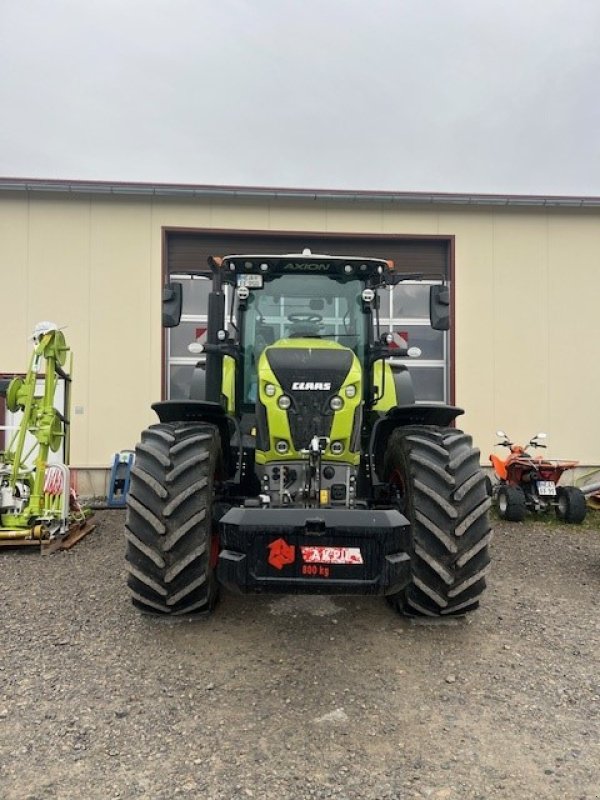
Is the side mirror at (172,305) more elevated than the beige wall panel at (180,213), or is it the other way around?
the beige wall panel at (180,213)

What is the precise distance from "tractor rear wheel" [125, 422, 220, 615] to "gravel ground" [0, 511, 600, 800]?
30 cm

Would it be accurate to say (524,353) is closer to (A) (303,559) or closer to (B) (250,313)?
(B) (250,313)

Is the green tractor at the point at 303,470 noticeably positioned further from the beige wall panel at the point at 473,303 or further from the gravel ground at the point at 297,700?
the beige wall panel at the point at 473,303

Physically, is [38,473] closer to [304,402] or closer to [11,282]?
[304,402]

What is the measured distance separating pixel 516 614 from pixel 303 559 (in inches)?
85.4

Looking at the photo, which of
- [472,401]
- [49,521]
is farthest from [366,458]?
[472,401]

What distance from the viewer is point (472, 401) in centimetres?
1013

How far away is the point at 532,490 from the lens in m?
8.72

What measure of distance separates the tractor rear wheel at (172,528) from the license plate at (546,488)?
6167 mm

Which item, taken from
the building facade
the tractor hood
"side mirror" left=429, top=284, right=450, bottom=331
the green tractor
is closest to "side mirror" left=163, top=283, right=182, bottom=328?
the green tractor

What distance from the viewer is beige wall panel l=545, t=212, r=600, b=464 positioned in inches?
402

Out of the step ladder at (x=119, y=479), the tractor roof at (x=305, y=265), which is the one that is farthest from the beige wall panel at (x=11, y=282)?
the tractor roof at (x=305, y=265)

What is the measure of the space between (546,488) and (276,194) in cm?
613

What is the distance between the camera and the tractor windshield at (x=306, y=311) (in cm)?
473
